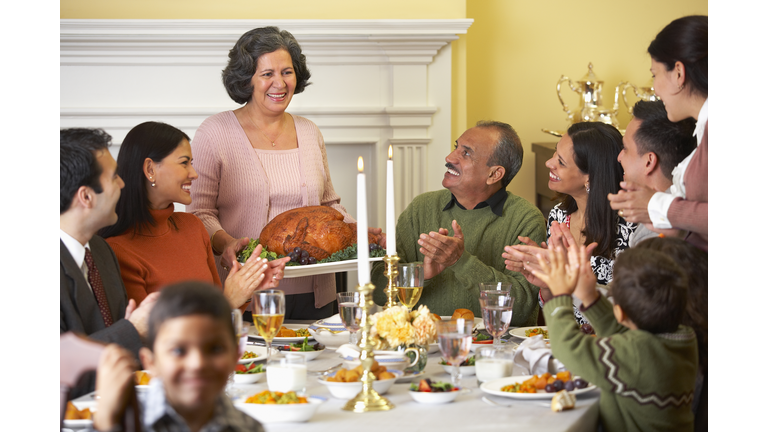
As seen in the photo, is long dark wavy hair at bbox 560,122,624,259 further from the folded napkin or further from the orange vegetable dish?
the orange vegetable dish

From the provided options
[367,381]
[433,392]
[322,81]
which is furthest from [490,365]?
[322,81]

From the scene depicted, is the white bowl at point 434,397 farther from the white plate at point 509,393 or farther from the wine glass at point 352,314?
the wine glass at point 352,314

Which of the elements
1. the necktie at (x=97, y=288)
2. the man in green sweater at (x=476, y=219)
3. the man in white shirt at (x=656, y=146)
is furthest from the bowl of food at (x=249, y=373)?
the man in white shirt at (x=656, y=146)

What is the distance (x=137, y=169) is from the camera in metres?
2.11

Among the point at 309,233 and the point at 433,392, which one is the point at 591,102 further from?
the point at 433,392

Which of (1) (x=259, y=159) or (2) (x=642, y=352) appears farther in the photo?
(1) (x=259, y=159)

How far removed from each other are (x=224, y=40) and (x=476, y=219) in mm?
1777

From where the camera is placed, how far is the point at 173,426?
899 mm

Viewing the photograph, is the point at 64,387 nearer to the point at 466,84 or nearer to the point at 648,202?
the point at 648,202

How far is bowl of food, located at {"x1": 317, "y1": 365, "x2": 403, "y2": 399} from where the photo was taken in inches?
58.9

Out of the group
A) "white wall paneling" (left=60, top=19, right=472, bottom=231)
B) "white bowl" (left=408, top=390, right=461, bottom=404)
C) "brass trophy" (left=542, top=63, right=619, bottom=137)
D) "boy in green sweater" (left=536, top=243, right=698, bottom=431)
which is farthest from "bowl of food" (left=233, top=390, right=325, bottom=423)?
"brass trophy" (left=542, top=63, right=619, bottom=137)

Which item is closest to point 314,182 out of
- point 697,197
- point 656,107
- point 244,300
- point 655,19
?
point 244,300

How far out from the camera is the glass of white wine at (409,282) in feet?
6.54

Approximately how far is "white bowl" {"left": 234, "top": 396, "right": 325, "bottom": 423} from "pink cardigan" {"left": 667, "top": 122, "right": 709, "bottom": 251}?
3.07 feet
